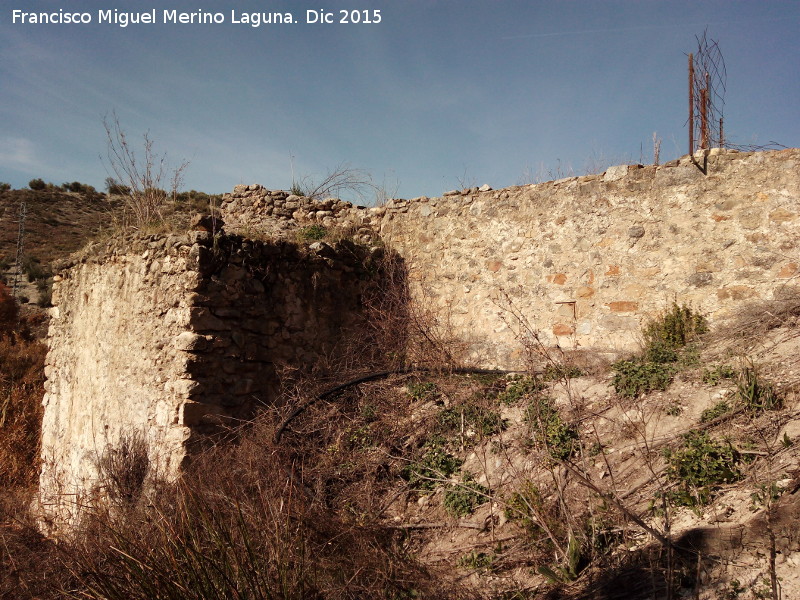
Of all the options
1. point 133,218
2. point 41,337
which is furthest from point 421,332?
point 41,337

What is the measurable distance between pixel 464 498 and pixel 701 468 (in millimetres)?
1723

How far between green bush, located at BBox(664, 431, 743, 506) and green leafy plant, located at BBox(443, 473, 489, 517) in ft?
4.58

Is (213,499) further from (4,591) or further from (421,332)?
(421,332)

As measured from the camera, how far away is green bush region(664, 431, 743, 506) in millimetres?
3625

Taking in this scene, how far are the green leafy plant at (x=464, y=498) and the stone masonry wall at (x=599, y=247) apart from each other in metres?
2.78

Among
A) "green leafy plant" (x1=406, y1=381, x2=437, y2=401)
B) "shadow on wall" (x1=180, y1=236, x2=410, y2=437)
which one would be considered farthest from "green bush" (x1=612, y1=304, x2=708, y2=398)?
"shadow on wall" (x1=180, y1=236, x2=410, y2=437)

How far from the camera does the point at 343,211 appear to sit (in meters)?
8.73

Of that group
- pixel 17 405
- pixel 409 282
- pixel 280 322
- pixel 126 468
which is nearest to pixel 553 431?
pixel 280 322

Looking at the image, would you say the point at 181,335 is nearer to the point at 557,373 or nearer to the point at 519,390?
the point at 519,390

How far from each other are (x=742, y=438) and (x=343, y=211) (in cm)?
620

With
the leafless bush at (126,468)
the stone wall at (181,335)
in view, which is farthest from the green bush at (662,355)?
the leafless bush at (126,468)

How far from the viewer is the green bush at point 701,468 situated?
3.62 meters

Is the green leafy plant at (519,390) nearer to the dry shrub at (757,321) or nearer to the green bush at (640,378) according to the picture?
the green bush at (640,378)

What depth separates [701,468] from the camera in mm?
3738
